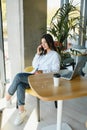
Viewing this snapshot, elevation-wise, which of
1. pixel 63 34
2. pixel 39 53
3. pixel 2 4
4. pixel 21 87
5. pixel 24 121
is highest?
pixel 2 4

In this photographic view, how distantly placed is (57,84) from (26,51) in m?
1.38

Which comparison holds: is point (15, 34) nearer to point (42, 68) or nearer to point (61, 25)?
point (42, 68)

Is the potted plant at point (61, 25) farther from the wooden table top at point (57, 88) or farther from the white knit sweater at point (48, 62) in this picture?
the wooden table top at point (57, 88)

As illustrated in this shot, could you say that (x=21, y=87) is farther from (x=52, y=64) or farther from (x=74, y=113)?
(x=74, y=113)

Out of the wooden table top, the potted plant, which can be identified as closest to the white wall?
the potted plant

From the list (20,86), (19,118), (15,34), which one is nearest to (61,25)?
(15,34)

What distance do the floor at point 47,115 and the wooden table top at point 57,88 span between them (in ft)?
2.54

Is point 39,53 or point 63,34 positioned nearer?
point 39,53

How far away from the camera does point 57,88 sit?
174cm

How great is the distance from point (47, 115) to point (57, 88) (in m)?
1.09

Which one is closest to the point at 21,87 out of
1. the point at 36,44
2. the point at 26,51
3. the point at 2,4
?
the point at 26,51

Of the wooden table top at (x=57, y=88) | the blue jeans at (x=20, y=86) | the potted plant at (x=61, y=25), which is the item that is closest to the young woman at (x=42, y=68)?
the blue jeans at (x=20, y=86)

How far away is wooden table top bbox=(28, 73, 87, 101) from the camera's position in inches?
62.9

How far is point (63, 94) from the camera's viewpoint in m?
Answer: 1.62
